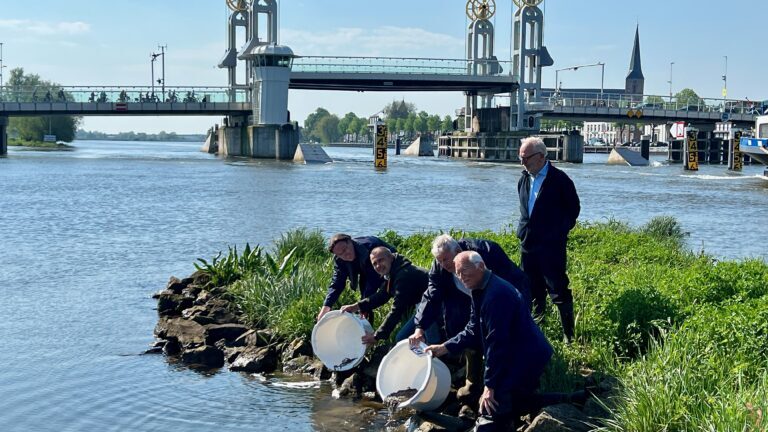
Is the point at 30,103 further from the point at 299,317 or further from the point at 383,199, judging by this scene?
the point at 299,317

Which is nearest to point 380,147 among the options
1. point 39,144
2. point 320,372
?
point 320,372

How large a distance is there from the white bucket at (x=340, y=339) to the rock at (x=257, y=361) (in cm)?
115

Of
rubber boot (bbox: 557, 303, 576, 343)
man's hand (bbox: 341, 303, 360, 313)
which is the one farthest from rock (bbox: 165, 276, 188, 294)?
rubber boot (bbox: 557, 303, 576, 343)

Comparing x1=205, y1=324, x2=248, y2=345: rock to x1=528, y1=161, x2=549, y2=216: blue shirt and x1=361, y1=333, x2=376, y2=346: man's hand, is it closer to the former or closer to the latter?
x1=361, y1=333, x2=376, y2=346: man's hand

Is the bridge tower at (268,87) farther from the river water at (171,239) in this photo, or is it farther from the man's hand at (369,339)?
the man's hand at (369,339)

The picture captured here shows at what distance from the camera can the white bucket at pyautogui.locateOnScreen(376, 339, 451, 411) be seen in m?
8.75

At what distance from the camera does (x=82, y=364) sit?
12.4 m

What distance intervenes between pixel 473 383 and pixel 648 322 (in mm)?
1965

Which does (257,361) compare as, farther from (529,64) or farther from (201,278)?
(529,64)

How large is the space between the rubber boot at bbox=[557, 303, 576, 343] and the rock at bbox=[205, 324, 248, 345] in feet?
15.3

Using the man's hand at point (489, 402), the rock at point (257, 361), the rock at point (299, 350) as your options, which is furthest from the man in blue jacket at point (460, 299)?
the rock at point (257, 361)

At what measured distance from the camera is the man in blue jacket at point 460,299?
881 cm

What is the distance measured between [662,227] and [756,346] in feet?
41.6

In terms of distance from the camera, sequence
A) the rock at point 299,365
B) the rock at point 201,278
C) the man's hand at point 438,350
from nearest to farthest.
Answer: the man's hand at point 438,350 → the rock at point 299,365 → the rock at point 201,278
